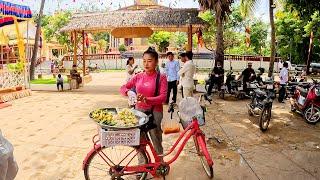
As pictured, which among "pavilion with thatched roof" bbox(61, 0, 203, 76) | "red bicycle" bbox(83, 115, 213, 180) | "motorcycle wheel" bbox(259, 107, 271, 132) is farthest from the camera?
"pavilion with thatched roof" bbox(61, 0, 203, 76)

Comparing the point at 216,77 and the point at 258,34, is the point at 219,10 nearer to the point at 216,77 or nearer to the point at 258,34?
the point at 216,77

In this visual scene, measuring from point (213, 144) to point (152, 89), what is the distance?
99.2 inches

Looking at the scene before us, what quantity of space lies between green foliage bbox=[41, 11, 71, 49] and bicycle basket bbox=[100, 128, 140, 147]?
36.4m

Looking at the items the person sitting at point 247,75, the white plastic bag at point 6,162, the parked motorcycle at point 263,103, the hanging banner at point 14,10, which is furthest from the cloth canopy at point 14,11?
the white plastic bag at point 6,162

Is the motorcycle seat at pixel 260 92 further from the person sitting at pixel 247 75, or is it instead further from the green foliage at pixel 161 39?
the green foliage at pixel 161 39

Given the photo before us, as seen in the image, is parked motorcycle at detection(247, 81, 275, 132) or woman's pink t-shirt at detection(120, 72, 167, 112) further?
parked motorcycle at detection(247, 81, 275, 132)

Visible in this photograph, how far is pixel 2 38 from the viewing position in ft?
60.2

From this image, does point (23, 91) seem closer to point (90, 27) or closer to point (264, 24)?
point (90, 27)

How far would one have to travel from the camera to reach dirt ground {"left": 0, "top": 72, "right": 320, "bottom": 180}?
503 cm

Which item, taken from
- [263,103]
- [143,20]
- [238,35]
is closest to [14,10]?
[143,20]

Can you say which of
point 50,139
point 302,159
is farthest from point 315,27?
point 50,139

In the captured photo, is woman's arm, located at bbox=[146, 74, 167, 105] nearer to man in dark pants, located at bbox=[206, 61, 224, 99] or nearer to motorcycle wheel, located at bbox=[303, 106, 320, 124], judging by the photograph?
motorcycle wheel, located at bbox=[303, 106, 320, 124]

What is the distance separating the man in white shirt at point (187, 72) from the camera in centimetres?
889

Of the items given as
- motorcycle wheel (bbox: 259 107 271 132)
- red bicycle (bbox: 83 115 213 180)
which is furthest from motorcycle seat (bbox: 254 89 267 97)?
red bicycle (bbox: 83 115 213 180)
